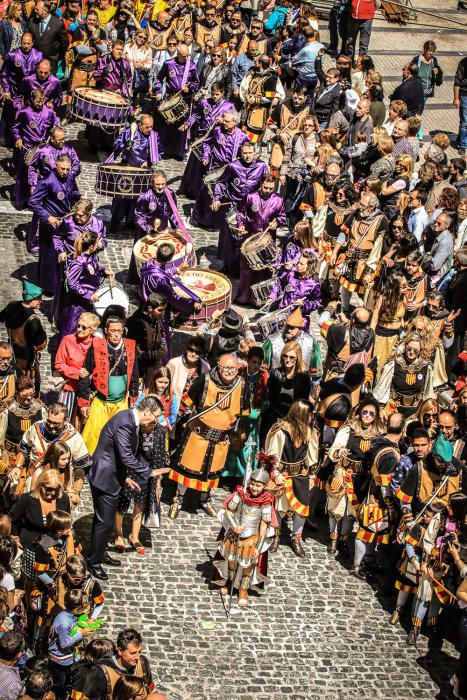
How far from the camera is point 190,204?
782 inches

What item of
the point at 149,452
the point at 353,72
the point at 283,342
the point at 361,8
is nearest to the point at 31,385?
the point at 149,452

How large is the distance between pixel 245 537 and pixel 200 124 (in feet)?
29.8

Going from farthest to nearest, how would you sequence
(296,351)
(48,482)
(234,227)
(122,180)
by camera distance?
(234,227), (122,180), (296,351), (48,482)

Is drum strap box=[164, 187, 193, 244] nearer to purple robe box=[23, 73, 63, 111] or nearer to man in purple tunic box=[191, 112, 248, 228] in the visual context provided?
man in purple tunic box=[191, 112, 248, 228]

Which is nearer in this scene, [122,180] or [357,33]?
[122,180]

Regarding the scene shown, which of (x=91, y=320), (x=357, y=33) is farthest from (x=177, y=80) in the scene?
(x=91, y=320)

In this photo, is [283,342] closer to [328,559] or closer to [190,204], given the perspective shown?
[328,559]

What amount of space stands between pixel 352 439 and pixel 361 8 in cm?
1320

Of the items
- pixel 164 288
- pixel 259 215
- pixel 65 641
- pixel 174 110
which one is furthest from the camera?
pixel 174 110

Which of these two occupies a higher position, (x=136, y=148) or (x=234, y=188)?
(x=136, y=148)

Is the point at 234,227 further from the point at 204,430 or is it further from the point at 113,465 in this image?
the point at 113,465

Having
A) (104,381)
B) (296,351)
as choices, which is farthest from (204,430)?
(296,351)

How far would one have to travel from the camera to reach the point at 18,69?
1958cm

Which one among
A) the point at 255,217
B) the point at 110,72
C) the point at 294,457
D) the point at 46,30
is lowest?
the point at 294,457
